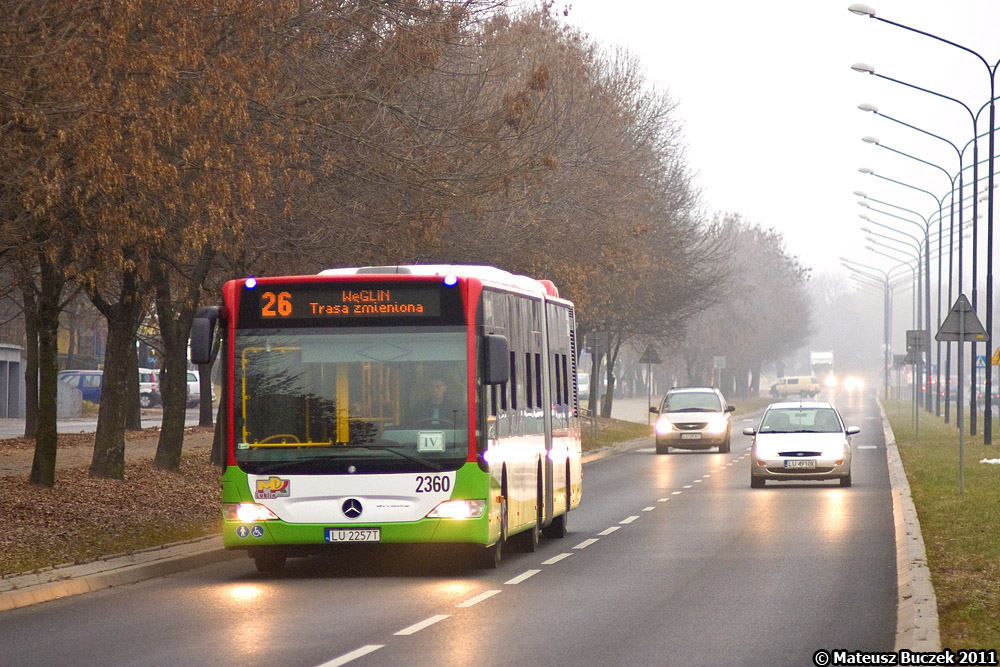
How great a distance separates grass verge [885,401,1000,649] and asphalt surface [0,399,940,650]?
13 cm

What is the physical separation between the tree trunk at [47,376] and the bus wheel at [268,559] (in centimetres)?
605

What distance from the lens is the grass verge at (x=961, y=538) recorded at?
36.3 ft

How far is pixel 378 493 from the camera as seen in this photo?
1520cm

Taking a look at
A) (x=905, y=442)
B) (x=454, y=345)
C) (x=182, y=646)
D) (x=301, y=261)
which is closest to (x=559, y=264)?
(x=301, y=261)

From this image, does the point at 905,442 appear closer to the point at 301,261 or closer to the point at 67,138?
the point at 301,261

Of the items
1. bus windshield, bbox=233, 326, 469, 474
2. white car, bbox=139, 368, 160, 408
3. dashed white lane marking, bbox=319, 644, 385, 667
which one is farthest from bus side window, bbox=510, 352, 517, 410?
white car, bbox=139, 368, 160, 408

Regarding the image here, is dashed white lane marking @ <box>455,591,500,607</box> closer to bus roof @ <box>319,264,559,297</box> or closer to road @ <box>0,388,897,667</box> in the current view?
road @ <box>0,388,897,667</box>

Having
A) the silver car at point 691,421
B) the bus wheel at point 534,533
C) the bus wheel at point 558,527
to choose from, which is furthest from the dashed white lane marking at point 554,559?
the silver car at point 691,421

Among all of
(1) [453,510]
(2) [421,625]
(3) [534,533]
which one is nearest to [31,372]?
(3) [534,533]

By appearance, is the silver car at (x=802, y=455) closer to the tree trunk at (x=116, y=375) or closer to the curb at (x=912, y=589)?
the curb at (x=912, y=589)

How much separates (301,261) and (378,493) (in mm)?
10082

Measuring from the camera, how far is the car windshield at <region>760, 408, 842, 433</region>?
101 feet

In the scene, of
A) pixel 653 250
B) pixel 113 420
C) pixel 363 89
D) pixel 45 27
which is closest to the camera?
pixel 45 27

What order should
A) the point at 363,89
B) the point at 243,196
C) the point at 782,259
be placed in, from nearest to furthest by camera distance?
the point at 243,196 → the point at 363,89 → the point at 782,259
